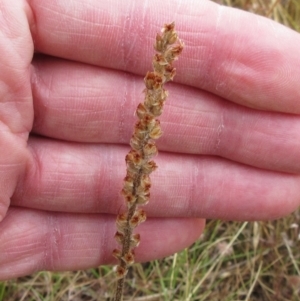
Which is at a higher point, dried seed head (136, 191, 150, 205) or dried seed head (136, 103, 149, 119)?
dried seed head (136, 103, 149, 119)

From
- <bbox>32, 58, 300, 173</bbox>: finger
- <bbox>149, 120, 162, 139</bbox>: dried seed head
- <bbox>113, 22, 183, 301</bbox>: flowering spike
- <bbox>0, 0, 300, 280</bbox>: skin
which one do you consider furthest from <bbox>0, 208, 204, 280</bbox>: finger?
<bbox>149, 120, 162, 139</bbox>: dried seed head

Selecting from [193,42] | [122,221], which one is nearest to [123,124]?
[193,42]

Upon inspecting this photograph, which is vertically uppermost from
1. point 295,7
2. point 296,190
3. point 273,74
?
point 295,7

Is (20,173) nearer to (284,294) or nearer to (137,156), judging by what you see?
(137,156)

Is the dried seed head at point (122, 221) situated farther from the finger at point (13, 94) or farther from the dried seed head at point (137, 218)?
the finger at point (13, 94)

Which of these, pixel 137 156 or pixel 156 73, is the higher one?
pixel 156 73

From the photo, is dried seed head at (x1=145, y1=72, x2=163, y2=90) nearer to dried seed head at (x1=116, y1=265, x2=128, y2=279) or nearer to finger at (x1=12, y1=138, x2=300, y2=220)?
dried seed head at (x1=116, y1=265, x2=128, y2=279)

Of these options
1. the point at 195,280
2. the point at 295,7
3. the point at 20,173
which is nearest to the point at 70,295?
the point at 195,280
